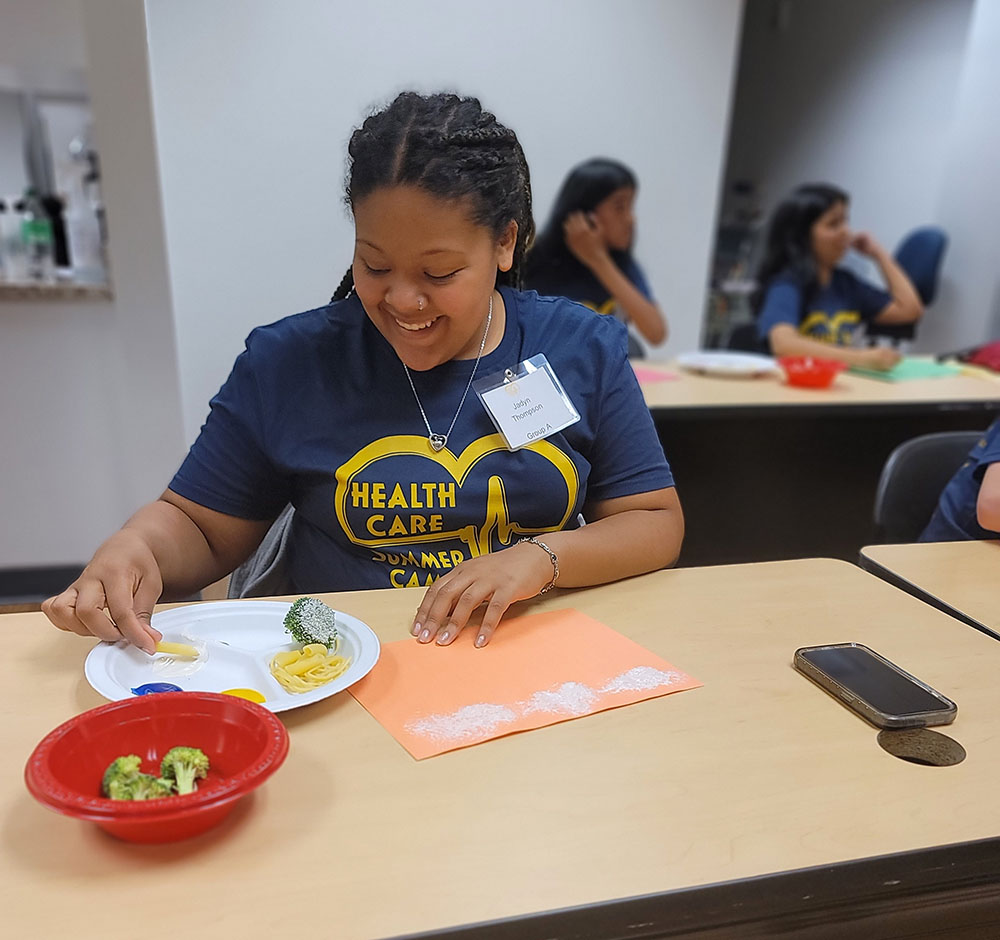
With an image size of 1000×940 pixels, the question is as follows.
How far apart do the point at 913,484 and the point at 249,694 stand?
54.3 inches

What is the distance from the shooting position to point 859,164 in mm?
5078

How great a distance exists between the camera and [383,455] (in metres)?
1.09

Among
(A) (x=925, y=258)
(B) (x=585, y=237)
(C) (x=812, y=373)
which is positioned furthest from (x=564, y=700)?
(A) (x=925, y=258)

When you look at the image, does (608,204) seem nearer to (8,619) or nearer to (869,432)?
(869,432)

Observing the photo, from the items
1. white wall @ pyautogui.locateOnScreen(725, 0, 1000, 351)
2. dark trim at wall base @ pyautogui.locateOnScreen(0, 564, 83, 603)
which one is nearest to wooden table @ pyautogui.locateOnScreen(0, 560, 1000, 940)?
dark trim at wall base @ pyautogui.locateOnScreen(0, 564, 83, 603)

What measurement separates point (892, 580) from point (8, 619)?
1.15 m

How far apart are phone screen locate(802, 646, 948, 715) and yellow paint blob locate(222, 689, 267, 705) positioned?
569 millimetres

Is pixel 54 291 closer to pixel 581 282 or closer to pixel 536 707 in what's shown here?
pixel 581 282

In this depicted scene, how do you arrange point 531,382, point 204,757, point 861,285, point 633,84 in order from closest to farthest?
point 204,757 < point 531,382 < point 633,84 < point 861,285

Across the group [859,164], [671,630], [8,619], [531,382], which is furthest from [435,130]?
[859,164]

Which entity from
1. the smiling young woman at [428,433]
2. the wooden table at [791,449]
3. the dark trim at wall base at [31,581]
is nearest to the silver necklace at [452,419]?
the smiling young woman at [428,433]

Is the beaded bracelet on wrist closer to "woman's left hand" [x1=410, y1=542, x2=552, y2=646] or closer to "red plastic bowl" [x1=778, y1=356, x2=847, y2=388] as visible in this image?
"woman's left hand" [x1=410, y1=542, x2=552, y2=646]

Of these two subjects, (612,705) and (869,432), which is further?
(869,432)

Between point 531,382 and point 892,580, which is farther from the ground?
point 531,382
